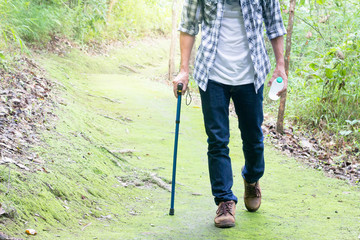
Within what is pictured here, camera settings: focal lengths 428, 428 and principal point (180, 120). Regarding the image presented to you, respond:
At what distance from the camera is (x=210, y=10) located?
9.73 feet

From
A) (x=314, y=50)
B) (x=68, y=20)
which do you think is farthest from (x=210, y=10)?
(x=68, y=20)

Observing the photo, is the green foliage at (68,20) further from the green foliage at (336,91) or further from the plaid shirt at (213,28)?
the green foliage at (336,91)

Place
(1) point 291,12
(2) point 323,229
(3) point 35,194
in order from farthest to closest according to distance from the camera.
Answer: (1) point 291,12, (2) point 323,229, (3) point 35,194

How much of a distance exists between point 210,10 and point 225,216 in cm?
142

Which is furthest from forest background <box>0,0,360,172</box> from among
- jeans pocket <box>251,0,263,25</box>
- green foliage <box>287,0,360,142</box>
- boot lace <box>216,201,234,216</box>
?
boot lace <box>216,201,234,216</box>

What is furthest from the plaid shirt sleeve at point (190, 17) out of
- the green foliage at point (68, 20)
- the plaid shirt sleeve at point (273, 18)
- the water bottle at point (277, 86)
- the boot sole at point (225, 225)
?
the green foliage at point (68, 20)

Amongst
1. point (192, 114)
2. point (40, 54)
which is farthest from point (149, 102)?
point (40, 54)

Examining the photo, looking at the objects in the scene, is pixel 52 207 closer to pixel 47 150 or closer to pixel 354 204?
pixel 47 150

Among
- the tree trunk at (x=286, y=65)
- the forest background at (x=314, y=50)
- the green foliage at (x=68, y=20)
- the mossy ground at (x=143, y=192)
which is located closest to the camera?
the mossy ground at (x=143, y=192)

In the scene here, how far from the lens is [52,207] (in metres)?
2.70

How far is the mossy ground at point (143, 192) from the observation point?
2689mm

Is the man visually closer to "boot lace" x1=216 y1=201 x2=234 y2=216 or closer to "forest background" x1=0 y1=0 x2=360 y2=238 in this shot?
"boot lace" x1=216 y1=201 x2=234 y2=216

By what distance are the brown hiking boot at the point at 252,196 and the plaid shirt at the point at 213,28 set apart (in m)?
0.83

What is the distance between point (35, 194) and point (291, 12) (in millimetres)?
5010
